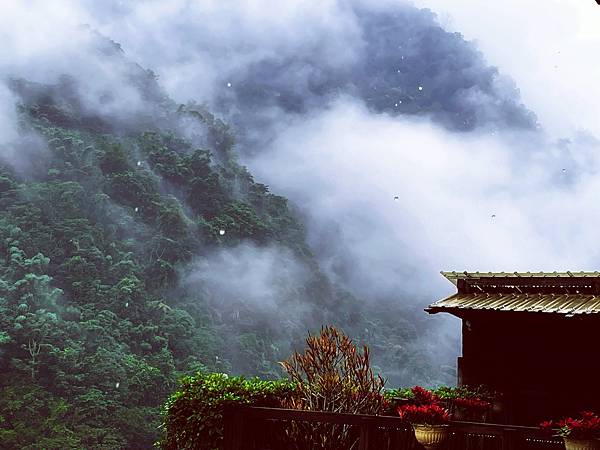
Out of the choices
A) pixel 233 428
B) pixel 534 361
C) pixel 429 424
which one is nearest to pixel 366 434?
pixel 429 424

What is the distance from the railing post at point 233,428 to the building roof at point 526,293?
222 inches

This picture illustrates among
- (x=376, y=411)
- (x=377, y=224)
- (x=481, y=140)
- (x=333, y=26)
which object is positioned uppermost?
(x=333, y=26)

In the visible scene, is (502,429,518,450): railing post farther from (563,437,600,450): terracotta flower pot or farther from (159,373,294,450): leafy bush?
(159,373,294,450): leafy bush

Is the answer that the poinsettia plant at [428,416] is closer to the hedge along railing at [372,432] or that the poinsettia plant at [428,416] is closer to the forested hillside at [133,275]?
the hedge along railing at [372,432]

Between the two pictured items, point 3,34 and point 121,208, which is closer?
point 121,208

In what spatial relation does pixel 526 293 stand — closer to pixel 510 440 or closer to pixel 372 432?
pixel 372 432

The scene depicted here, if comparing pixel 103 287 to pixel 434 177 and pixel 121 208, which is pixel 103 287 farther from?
pixel 434 177

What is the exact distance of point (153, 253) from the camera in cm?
6131

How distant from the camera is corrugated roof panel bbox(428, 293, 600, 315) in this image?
13172 mm

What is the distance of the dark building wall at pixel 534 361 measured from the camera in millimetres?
13812

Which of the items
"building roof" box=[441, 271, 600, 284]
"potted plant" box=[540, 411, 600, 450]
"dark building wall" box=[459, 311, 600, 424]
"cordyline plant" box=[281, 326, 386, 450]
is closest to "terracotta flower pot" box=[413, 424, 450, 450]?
"potted plant" box=[540, 411, 600, 450]

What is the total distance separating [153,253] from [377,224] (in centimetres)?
4688

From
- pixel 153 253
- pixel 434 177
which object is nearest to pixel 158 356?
pixel 153 253

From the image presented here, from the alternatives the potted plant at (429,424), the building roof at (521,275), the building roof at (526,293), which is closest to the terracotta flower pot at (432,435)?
the potted plant at (429,424)
